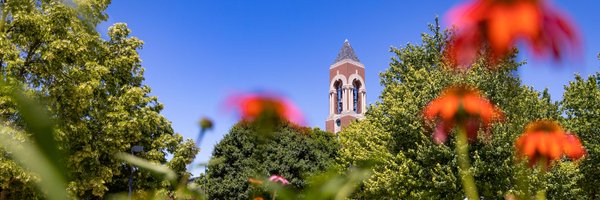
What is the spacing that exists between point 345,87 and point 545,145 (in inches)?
2742

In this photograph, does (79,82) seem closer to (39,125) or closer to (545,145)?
(545,145)

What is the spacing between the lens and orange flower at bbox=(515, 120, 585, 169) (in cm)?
171

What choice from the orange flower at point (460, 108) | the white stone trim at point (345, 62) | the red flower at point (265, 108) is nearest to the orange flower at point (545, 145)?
the orange flower at point (460, 108)

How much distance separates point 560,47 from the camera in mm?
858

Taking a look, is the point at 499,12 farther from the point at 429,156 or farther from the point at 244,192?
the point at 244,192

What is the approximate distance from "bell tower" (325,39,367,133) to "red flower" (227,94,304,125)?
223ft

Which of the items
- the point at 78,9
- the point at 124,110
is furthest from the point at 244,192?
the point at 78,9

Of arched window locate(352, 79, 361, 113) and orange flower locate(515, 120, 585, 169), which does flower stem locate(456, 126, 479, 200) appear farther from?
arched window locate(352, 79, 361, 113)

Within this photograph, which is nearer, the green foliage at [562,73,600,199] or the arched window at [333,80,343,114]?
the green foliage at [562,73,600,199]

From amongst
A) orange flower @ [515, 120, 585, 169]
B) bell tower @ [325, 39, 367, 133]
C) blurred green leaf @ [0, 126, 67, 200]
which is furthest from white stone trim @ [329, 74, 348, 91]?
blurred green leaf @ [0, 126, 67, 200]

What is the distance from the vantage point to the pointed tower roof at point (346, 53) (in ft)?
240

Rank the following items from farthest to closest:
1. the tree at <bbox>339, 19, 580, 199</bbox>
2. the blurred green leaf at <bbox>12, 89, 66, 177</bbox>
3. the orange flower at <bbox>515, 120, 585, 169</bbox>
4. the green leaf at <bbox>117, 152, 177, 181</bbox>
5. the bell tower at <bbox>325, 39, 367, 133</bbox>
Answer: the bell tower at <bbox>325, 39, 367, 133</bbox> < the tree at <bbox>339, 19, 580, 199</bbox> < the orange flower at <bbox>515, 120, 585, 169</bbox> < the green leaf at <bbox>117, 152, 177, 181</bbox> < the blurred green leaf at <bbox>12, 89, 66, 177</bbox>

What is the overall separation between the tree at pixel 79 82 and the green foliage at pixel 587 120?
15611mm

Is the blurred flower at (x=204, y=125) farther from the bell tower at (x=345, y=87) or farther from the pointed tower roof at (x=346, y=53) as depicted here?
the pointed tower roof at (x=346, y=53)
